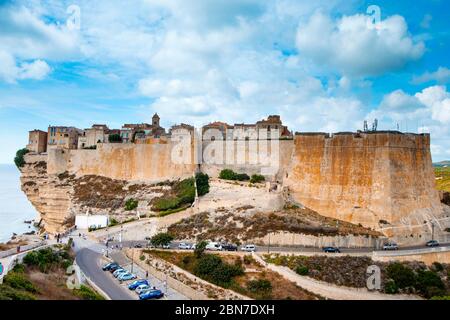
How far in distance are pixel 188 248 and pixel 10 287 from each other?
1550 cm

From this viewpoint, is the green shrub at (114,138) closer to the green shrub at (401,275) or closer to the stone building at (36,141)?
the stone building at (36,141)

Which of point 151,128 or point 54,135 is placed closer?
point 54,135

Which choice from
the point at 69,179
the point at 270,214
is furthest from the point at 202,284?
the point at 69,179

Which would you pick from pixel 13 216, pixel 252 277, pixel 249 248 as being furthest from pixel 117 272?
pixel 13 216

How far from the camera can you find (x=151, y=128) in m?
62.4

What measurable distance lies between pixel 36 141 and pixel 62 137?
3.88 metres

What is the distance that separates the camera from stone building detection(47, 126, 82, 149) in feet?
186

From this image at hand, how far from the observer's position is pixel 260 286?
2584 cm

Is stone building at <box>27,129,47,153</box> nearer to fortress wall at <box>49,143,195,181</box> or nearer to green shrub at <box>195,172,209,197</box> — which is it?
fortress wall at <box>49,143,195,181</box>

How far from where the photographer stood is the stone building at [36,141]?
5734cm

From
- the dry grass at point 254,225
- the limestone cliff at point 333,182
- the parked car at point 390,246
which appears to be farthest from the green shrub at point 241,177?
the parked car at point 390,246

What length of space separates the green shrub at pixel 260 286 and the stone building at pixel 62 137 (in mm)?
39152
